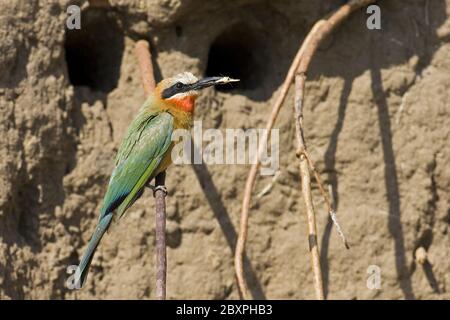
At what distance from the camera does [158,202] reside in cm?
395

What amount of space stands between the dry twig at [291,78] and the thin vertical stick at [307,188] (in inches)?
0.4

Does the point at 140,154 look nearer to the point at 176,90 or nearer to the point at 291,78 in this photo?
the point at 176,90

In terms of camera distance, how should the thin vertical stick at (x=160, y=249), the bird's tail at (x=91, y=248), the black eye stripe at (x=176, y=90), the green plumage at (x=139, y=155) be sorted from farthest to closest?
1. the black eye stripe at (x=176, y=90)
2. the green plumage at (x=139, y=155)
3. the bird's tail at (x=91, y=248)
4. the thin vertical stick at (x=160, y=249)

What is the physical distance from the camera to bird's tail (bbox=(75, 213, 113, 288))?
414 cm

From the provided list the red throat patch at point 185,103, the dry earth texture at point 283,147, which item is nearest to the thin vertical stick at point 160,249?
the red throat patch at point 185,103

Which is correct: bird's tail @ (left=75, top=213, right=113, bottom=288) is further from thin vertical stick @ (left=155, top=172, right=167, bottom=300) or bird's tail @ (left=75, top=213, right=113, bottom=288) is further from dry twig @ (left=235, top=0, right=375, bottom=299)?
dry twig @ (left=235, top=0, right=375, bottom=299)

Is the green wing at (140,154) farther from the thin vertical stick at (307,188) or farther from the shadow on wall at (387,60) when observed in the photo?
the shadow on wall at (387,60)

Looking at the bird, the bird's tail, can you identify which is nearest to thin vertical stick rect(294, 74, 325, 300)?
the bird

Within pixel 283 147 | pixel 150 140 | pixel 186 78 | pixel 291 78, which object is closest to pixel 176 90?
pixel 186 78

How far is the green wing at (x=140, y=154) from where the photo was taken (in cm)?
436

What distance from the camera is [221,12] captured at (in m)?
4.81

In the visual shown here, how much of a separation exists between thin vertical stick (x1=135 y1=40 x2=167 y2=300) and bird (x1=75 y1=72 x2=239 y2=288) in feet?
0.17
